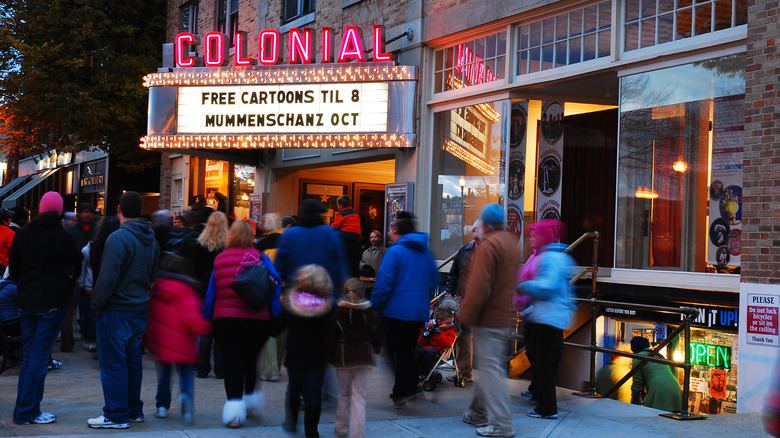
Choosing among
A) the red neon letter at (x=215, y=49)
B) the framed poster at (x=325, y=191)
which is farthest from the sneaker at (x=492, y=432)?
the framed poster at (x=325, y=191)

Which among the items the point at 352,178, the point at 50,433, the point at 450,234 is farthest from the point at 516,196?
the point at 50,433

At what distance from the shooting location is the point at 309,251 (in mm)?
6797

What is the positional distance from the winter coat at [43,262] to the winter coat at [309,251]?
6.02 feet

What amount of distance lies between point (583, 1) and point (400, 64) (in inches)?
165

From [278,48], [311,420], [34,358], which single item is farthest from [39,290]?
[278,48]

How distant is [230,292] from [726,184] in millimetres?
6085

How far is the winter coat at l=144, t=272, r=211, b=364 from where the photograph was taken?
257 inches

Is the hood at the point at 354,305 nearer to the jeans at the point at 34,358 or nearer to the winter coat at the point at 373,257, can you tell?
the jeans at the point at 34,358

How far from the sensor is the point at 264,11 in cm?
1786

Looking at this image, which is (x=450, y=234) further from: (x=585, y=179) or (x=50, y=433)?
(x=50, y=433)

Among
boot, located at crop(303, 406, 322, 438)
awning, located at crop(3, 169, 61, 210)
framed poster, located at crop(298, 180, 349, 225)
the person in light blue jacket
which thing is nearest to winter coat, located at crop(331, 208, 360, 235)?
the person in light blue jacket

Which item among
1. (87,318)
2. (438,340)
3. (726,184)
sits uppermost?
(726,184)

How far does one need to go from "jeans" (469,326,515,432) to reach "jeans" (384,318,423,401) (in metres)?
0.85

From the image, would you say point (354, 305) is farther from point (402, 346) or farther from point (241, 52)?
point (241, 52)
